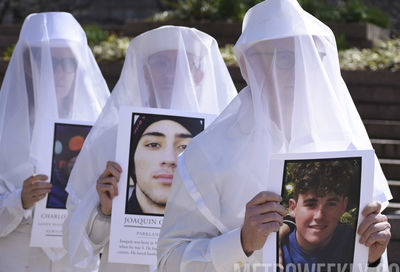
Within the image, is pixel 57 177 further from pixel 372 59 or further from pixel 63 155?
pixel 372 59

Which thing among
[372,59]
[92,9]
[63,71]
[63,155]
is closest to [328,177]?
[63,155]

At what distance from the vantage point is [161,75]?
3.95 meters

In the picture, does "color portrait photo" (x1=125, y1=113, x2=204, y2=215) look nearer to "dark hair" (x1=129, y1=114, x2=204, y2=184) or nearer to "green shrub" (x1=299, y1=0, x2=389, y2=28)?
"dark hair" (x1=129, y1=114, x2=204, y2=184)

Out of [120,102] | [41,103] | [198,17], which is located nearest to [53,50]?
[41,103]

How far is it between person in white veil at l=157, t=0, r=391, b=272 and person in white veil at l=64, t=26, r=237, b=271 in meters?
1.05

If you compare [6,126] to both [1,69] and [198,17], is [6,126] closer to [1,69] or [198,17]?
[1,69]

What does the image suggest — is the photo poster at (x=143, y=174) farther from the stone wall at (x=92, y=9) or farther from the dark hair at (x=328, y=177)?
the stone wall at (x=92, y=9)

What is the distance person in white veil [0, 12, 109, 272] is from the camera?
178 inches

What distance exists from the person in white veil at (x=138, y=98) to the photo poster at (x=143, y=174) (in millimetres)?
108

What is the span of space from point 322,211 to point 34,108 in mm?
2606

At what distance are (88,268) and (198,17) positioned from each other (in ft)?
29.9

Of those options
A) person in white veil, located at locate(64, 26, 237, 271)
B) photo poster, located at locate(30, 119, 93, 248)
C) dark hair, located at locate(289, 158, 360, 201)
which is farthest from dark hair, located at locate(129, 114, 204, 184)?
dark hair, located at locate(289, 158, 360, 201)

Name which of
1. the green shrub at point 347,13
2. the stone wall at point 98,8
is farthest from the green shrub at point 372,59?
the stone wall at point 98,8

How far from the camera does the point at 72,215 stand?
154 inches
